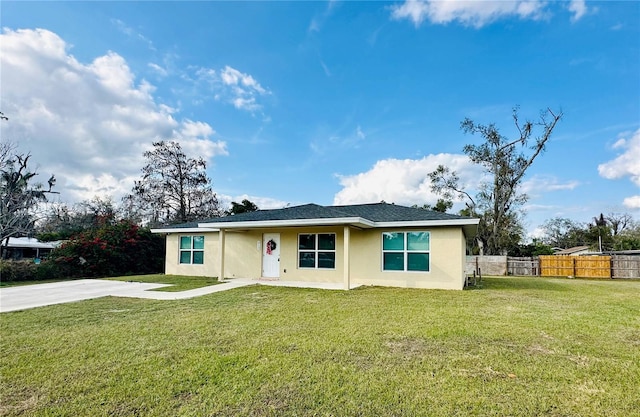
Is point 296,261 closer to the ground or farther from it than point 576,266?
farther from it

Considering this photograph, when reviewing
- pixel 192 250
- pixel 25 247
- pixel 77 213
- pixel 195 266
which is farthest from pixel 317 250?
pixel 77 213

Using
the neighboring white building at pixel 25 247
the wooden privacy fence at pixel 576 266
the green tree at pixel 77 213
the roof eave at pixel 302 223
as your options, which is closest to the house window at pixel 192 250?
the roof eave at pixel 302 223

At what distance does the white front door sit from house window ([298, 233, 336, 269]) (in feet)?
3.28

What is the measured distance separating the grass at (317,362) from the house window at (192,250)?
8.09 meters

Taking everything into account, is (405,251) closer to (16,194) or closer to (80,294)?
(80,294)

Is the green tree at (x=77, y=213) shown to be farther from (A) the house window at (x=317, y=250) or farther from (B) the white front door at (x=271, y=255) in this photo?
(A) the house window at (x=317, y=250)

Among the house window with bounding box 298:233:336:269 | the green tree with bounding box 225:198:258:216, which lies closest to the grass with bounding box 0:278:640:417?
the house window with bounding box 298:233:336:269

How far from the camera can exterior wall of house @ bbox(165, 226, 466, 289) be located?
11.1m

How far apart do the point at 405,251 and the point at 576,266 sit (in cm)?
1356

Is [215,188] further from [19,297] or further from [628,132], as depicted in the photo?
[628,132]

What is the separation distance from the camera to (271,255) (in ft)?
44.6

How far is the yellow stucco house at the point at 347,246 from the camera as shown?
11.1 meters

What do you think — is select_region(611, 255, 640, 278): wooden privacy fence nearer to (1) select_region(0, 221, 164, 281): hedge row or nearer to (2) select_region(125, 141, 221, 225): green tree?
(1) select_region(0, 221, 164, 281): hedge row

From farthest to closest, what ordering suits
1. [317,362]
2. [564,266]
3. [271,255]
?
[564,266], [271,255], [317,362]
